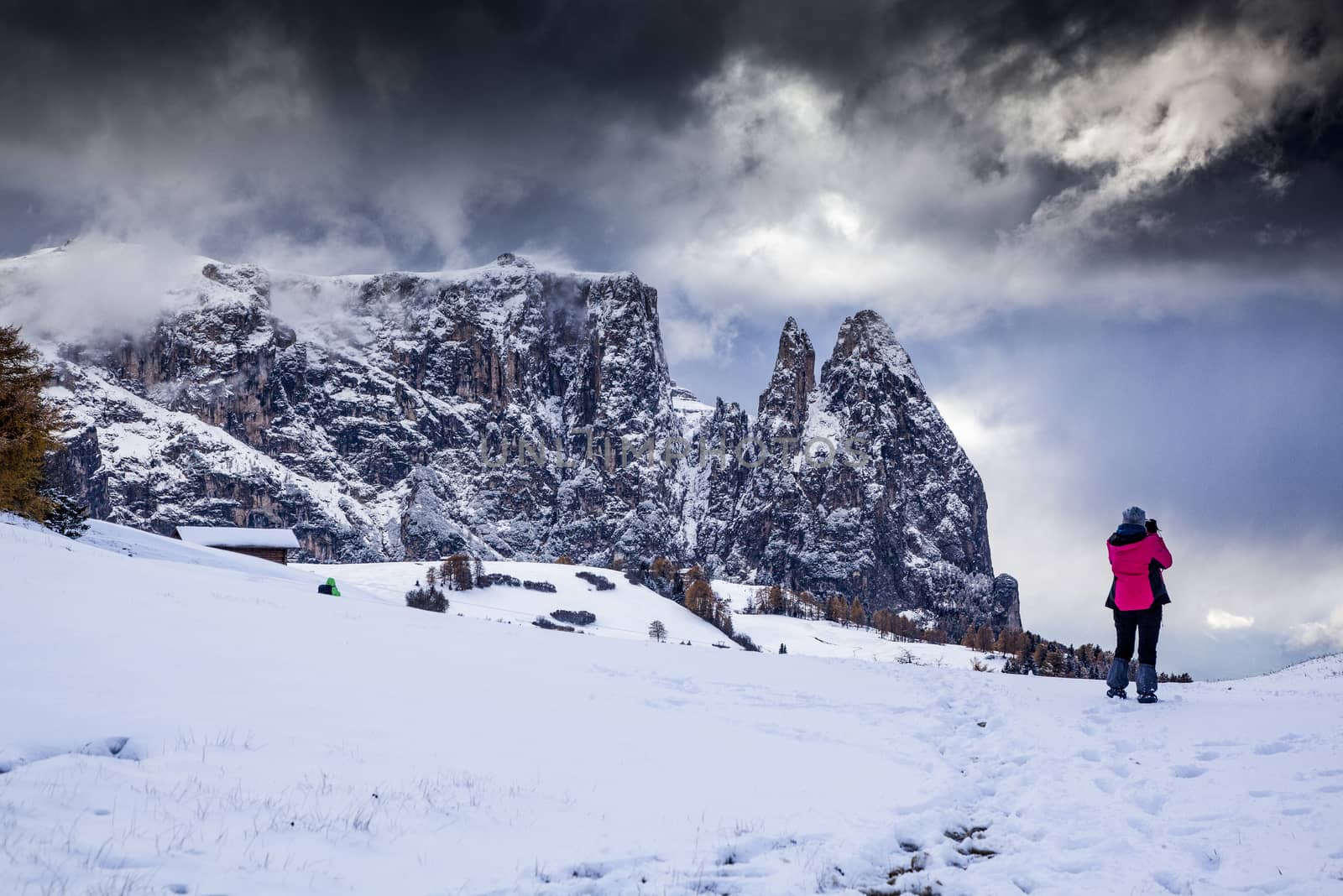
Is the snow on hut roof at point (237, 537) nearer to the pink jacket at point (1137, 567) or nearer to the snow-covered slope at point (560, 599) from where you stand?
the snow-covered slope at point (560, 599)

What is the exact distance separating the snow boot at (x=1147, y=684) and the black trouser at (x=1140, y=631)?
0.14 metres

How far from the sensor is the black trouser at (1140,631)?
543 inches

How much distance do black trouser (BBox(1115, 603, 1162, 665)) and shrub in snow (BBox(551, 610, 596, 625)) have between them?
91.4 meters

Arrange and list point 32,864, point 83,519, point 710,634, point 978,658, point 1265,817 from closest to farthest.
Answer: point 32,864 → point 1265,817 → point 83,519 → point 710,634 → point 978,658

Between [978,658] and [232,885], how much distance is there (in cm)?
14043

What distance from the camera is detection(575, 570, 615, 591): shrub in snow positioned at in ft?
393

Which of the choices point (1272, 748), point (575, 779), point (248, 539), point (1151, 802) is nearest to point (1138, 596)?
point (1272, 748)

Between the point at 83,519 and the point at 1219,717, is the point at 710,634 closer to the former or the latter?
the point at 83,519

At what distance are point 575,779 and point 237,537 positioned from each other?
87.0 metres

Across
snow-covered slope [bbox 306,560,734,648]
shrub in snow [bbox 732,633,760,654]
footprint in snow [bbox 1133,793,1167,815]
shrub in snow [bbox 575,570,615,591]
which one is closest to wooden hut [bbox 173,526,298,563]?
snow-covered slope [bbox 306,560,734,648]

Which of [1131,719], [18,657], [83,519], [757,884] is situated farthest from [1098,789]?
[83,519]

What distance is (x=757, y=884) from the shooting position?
6359 mm

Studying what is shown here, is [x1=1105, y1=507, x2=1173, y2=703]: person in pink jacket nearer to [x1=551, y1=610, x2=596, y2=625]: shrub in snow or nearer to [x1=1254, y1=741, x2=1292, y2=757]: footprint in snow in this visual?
[x1=1254, y1=741, x2=1292, y2=757]: footprint in snow

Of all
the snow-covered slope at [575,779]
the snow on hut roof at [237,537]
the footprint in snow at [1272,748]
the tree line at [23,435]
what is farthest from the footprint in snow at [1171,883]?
the snow on hut roof at [237,537]
